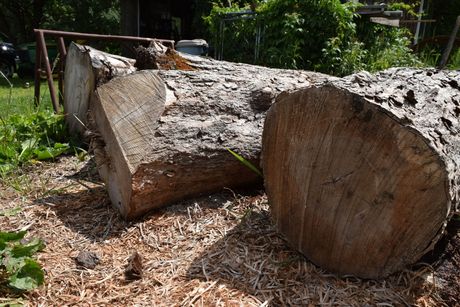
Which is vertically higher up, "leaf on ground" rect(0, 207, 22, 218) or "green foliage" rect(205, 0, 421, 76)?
"green foliage" rect(205, 0, 421, 76)

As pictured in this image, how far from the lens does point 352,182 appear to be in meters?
1.62

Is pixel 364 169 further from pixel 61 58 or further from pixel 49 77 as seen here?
pixel 61 58

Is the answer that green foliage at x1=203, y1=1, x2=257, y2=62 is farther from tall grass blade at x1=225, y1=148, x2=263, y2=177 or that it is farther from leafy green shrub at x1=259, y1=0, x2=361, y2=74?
tall grass blade at x1=225, y1=148, x2=263, y2=177

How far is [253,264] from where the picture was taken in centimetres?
186

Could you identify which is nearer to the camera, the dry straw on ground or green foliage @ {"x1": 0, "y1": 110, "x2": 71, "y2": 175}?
the dry straw on ground

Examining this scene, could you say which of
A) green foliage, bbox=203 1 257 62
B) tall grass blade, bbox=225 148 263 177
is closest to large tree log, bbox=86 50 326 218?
tall grass blade, bbox=225 148 263 177

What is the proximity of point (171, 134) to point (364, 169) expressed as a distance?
106cm

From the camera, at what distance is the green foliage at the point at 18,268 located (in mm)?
1666

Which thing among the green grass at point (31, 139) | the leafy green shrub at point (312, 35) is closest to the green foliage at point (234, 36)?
the leafy green shrub at point (312, 35)

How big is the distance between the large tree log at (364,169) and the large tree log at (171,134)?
0.53m

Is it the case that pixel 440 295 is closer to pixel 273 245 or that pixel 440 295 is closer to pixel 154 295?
pixel 273 245

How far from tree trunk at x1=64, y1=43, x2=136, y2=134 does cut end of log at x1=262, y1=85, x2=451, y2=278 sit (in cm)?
192

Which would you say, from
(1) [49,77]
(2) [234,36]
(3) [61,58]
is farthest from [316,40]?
(1) [49,77]

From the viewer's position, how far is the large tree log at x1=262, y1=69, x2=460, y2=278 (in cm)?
148
